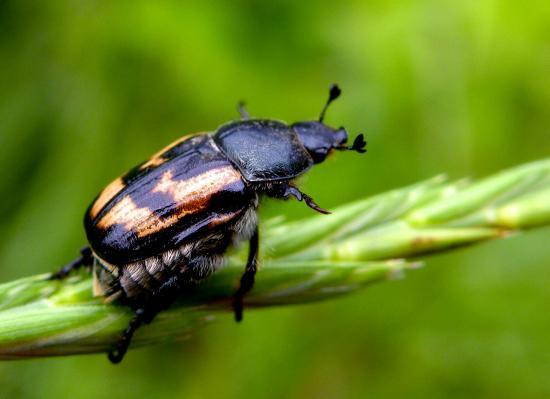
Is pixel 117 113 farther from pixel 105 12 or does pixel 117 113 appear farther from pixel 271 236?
pixel 271 236

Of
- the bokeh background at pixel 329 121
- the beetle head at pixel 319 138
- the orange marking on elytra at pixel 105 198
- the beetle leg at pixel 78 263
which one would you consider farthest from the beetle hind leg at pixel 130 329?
the bokeh background at pixel 329 121

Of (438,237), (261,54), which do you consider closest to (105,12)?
(261,54)

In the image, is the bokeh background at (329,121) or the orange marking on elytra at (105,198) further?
the bokeh background at (329,121)

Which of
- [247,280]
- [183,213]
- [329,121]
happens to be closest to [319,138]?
[183,213]

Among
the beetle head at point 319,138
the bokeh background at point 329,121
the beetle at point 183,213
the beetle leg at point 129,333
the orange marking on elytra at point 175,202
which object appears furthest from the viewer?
the bokeh background at point 329,121

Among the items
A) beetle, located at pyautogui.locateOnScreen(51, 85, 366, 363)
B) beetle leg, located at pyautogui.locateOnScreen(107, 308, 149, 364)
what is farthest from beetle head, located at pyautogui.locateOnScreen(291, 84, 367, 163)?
beetle leg, located at pyautogui.locateOnScreen(107, 308, 149, 364)

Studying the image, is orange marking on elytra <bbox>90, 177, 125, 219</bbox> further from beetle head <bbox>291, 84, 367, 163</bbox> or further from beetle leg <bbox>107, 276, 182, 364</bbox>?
beetle head <bbox>291, 84, 367, 163</bbox>

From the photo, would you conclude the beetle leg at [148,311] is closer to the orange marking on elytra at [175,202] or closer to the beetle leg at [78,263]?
the orange marking on elytra at [175,202]
